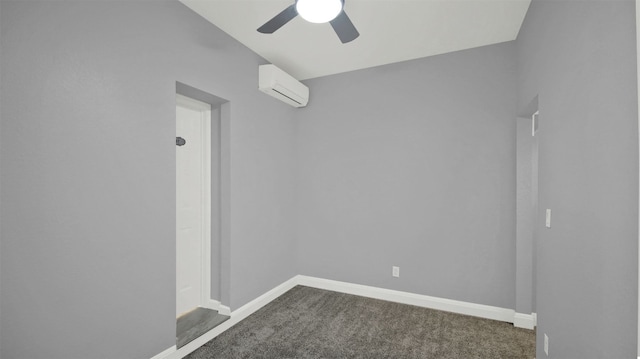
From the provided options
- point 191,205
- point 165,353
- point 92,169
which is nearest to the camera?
point 92,169

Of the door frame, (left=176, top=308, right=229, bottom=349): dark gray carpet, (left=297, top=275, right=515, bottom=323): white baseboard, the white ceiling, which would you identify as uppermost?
the white ceiling

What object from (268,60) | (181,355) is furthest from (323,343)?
(268,60)

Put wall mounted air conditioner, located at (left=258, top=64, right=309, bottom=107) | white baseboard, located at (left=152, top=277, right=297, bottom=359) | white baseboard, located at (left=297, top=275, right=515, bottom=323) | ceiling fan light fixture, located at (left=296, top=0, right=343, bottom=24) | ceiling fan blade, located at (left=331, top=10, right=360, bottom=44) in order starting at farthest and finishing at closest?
wall mounted air conditioner, located at (left=258, top=64, right=309, bottom=107) → white baseboard, located at (left=297, top=275, right=515, bottom=323) → white baseboard, located at (left=152, top=277, right=297, bottom=359) → ceiling fan blade, located at (left=331, top=10, right=360, bottom=44) → ceiling fan light fixture, located at (left=296, top=0, right=343, bottom=24)

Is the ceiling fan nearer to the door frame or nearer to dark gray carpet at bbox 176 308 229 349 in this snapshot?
the door frame

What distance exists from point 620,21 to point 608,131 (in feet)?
1.24

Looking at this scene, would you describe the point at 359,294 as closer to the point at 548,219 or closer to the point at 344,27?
the point at 548,219

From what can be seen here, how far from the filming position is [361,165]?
3434mm

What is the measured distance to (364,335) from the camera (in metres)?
2.52

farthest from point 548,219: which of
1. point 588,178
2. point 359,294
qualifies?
point 359,294

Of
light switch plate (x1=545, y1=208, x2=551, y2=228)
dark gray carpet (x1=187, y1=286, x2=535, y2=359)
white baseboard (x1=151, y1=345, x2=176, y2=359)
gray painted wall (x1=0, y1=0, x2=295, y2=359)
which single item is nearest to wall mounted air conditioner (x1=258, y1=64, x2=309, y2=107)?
gray painted wall (x1=0, y1=0, x2=295, y2=359)

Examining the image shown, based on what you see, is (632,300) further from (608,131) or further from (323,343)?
(323,343)

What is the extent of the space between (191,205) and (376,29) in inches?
94.2

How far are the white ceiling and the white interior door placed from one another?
858 millimetres

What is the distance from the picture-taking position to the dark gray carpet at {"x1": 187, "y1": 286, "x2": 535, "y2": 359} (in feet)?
7.43
